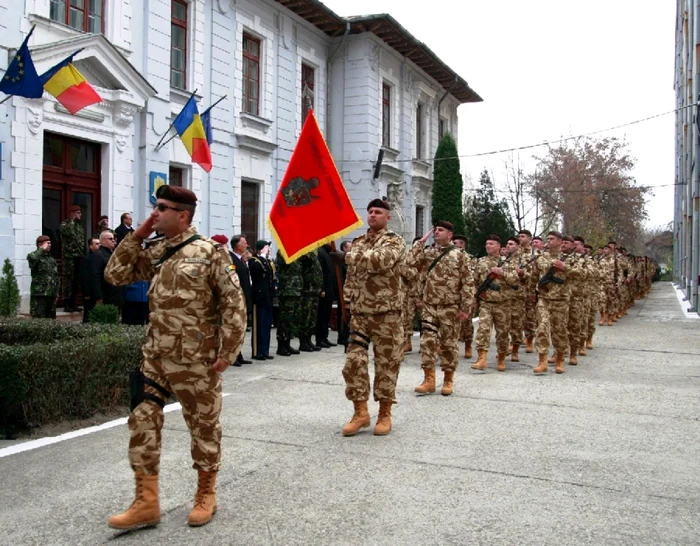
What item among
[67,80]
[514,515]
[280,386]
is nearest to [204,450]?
[514,515]

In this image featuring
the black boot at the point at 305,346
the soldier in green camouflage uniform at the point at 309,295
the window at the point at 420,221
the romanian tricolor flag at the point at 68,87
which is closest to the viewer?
the romanian tricolor flag at the point at 68,87

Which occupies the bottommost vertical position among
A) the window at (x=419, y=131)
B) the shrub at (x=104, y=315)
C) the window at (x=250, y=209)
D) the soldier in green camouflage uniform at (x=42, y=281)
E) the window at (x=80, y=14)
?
the shrub at (x=104, y=315)

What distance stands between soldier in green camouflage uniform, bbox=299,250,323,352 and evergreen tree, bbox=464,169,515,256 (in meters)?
19.6

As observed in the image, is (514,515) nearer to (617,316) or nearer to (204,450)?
(204,450)

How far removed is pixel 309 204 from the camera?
7062 mm

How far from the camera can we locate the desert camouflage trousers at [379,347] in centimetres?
648

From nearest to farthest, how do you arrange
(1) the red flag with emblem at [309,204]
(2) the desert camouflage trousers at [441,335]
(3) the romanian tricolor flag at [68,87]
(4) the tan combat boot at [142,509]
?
(4) the tan combat boot at [142,509], (1) the red flag with emblem at [309,204], (2) the desert camouflage trousers at [441,335], (3) the romanian tricolor flag at [68,87]

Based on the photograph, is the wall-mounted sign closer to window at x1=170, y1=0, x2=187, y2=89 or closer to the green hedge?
window at x1=170, y1=0, x2=187, y2=89

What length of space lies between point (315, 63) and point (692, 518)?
21.4 meters

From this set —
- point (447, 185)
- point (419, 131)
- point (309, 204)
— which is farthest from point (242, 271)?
point (419, 131)

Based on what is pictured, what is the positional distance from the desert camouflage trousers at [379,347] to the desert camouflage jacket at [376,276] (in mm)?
88

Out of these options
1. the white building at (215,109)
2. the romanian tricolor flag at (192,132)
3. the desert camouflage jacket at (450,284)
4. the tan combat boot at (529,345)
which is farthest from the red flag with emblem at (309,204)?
the romanian tricolor flag at (192,132)

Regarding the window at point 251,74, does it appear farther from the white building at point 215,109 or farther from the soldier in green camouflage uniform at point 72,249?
the soldier in green camouflage uniform at point 72,249

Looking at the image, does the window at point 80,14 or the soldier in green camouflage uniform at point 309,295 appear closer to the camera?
the soldier in green camouflage uniform at point 309,295
